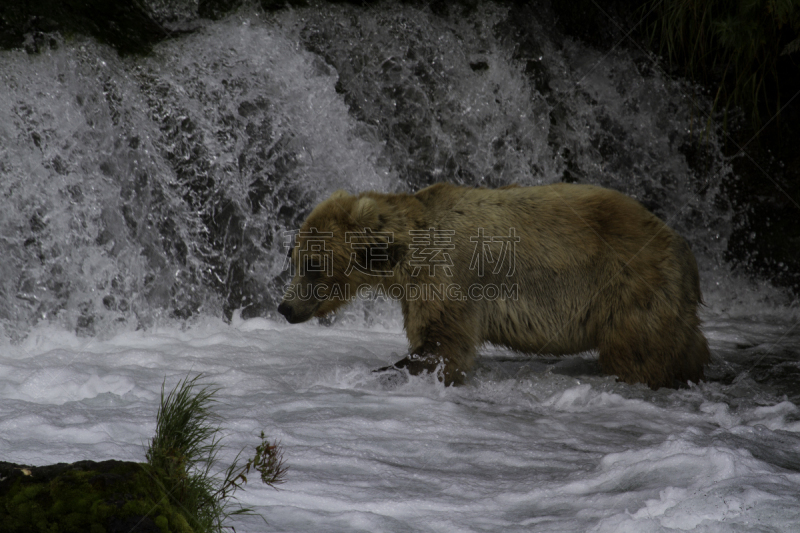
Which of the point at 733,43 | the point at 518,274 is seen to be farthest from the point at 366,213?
the point at 733,43

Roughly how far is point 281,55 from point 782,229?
20.3 ft

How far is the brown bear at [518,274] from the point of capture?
4.85m

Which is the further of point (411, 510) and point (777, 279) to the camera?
point (777, 279)

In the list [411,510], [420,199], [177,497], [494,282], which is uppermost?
[420,199]

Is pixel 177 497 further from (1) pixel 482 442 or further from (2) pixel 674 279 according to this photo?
(2) pixel 674 279

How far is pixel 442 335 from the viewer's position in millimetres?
4844

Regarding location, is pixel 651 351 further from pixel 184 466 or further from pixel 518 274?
pixel 184 466

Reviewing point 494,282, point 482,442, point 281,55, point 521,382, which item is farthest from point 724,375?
point 281,55

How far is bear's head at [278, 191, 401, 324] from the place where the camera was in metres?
4.93

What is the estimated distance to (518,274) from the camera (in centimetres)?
A: 504

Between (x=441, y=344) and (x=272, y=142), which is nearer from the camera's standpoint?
(x=441, y=344)

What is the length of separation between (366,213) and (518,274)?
1.16m

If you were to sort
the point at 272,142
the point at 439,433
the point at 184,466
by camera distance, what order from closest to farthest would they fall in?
1. the point at 184,466
2. the point at 439,433
3. the point at 272,142

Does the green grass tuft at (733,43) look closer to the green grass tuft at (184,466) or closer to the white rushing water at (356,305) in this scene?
the white rushing water at (356,305)
